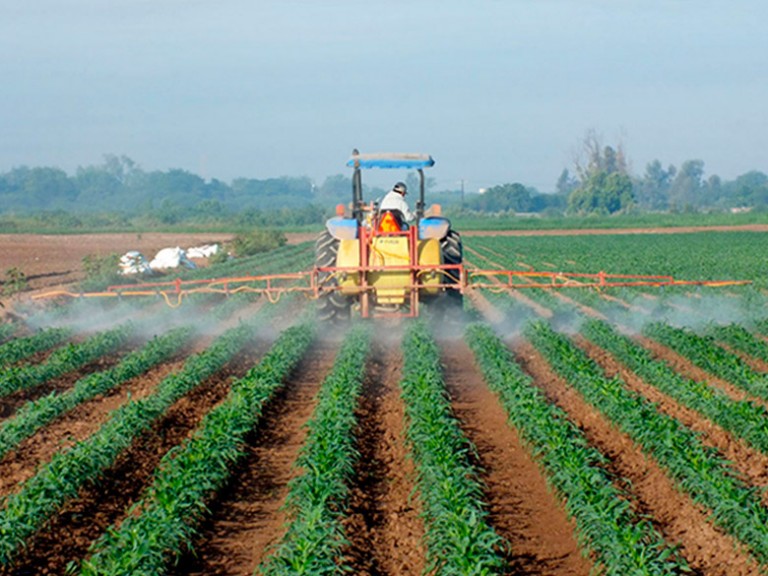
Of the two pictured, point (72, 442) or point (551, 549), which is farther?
point (72, 442)

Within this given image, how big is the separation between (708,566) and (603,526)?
631mm

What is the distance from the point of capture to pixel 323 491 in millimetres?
7496

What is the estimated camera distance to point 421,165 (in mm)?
15242

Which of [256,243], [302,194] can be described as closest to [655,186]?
[302,194]

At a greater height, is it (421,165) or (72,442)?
(421,165)

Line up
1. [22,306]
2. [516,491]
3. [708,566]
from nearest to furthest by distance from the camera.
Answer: [708,566] < [516,491] < [22,306]

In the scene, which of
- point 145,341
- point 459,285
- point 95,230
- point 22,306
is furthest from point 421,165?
point 95,230

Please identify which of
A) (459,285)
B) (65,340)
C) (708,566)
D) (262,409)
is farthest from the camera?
(65,340)

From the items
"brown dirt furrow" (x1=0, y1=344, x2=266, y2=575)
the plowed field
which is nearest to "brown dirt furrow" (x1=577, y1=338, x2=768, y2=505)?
the plowed field

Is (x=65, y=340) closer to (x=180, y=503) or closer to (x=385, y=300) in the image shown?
(x=385, y=300)

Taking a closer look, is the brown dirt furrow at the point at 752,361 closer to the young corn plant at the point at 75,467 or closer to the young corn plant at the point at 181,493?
the young corn plant at the point at 181,493

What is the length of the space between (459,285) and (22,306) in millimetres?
9075

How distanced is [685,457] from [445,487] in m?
1.97

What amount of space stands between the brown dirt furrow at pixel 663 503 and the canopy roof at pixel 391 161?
4.91 m
